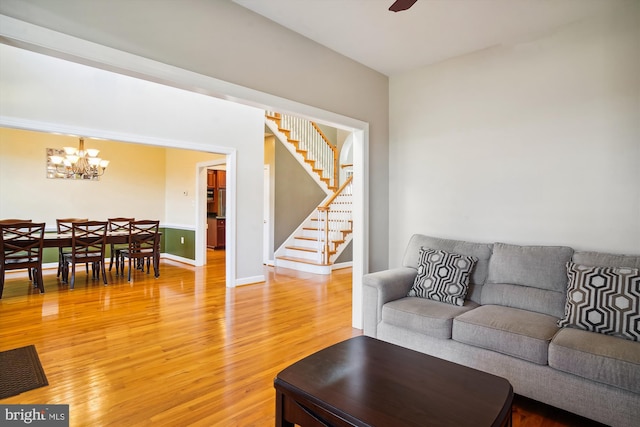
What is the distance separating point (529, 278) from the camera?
2.59 m

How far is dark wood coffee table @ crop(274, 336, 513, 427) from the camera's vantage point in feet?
4.14

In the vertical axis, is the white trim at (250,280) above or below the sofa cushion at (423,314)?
below

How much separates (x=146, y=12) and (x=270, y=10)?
36.2 inches

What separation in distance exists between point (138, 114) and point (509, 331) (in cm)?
508

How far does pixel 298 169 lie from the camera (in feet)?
24.8

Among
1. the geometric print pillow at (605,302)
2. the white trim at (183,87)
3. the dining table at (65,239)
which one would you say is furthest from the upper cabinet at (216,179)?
the geometric print pillow at (605,302)

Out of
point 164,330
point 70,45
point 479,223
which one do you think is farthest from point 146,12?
point 479,223

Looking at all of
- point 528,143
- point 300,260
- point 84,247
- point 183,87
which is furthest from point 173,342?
point 300,260

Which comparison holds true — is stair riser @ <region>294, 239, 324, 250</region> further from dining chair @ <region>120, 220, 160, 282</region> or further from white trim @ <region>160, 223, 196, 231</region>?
dining chair @ <region>120, 220, 160, 282</region>

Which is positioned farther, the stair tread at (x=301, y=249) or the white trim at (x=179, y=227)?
the white trim at (x=179, y=227)

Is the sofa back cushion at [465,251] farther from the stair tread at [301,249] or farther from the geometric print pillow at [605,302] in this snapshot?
the stair tread at [301,249]

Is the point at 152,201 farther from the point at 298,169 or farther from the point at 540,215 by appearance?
the point at 540,215

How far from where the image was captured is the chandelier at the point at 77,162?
18.4 feet

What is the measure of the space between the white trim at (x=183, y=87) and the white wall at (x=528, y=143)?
1.61ft
